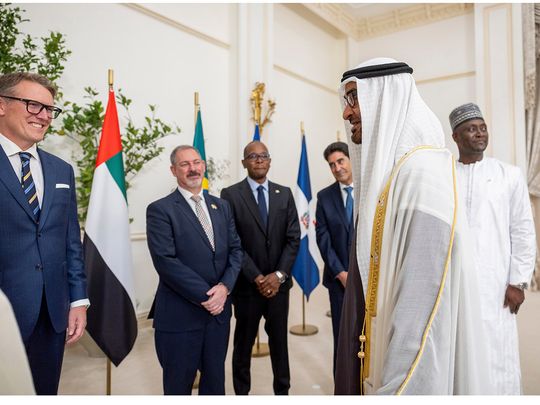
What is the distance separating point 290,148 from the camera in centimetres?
613

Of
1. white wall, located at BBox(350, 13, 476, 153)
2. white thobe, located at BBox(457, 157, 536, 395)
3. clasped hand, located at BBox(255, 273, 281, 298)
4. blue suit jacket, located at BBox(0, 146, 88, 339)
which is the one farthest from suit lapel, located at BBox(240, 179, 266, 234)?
white wall, located at BBox(350, 13, 476, 153)

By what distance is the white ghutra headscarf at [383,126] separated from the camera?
1068 mm

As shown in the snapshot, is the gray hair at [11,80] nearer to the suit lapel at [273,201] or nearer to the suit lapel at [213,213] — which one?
the suit lapel at [213,213]

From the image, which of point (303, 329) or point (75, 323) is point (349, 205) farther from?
point (303, 329)

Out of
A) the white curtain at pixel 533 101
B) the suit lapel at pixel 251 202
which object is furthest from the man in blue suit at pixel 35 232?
the white curtain at pixel 533 101

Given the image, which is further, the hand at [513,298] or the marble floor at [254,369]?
the marble floor at [254,369]

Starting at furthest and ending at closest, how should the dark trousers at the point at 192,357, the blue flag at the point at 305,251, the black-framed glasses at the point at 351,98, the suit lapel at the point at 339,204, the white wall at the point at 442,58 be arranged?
the white wall at the point at 442,58
the blue flag at the point at 305,251
the suit lapel at the point at 339,204
the dark trousers at the point at 192,357
the black-framed glasses at the point at 351,98

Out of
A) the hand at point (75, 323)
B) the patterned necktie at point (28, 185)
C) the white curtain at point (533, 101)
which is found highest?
the white curtain at point (533, 101)

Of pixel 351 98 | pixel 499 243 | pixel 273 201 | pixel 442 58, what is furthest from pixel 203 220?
pixel 442 58

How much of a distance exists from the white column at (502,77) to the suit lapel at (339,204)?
4.01 m

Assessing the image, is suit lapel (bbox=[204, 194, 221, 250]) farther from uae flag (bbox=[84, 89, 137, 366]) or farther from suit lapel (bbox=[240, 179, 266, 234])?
uae flag (bbox=[84, 89, 137, 366])

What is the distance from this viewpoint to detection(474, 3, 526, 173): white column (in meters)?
5.46

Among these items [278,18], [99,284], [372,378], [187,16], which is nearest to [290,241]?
[99,284]

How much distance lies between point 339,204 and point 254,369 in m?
1.45
